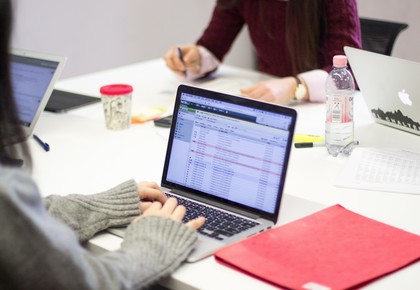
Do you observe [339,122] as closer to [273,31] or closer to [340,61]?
[340,61]

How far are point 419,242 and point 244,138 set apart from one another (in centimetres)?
38

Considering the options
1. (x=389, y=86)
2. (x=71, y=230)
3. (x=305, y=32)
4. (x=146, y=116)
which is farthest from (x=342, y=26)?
(x=71, y=230)

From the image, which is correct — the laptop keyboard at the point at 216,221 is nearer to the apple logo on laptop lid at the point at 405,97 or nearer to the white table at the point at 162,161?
the white table at the point at 162,161

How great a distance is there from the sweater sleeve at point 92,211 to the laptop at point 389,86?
30.6 inches

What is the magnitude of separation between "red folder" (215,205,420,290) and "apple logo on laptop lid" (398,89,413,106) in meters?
0.52

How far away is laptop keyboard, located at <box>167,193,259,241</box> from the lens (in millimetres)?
1203

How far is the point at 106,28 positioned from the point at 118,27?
9 cm

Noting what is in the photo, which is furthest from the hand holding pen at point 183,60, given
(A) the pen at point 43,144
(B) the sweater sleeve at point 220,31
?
(A) the pen at point 43,144

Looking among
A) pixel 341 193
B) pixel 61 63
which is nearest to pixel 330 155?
pixel 341 193

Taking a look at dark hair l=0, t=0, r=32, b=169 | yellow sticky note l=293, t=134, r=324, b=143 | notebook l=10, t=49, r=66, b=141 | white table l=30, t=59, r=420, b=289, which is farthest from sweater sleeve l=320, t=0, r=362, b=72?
dark hair l=0, t=0, r=32, b=169

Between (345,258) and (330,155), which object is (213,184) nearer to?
(345,258)

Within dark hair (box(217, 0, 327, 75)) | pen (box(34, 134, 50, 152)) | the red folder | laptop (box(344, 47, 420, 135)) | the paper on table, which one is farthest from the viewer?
dark hair (box(217, 0, 327, 75))

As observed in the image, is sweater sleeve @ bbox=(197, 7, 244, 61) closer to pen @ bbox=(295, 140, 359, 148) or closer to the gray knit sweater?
pen @ bbox=(295, 140, 359, 148)

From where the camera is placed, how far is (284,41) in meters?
2.36
